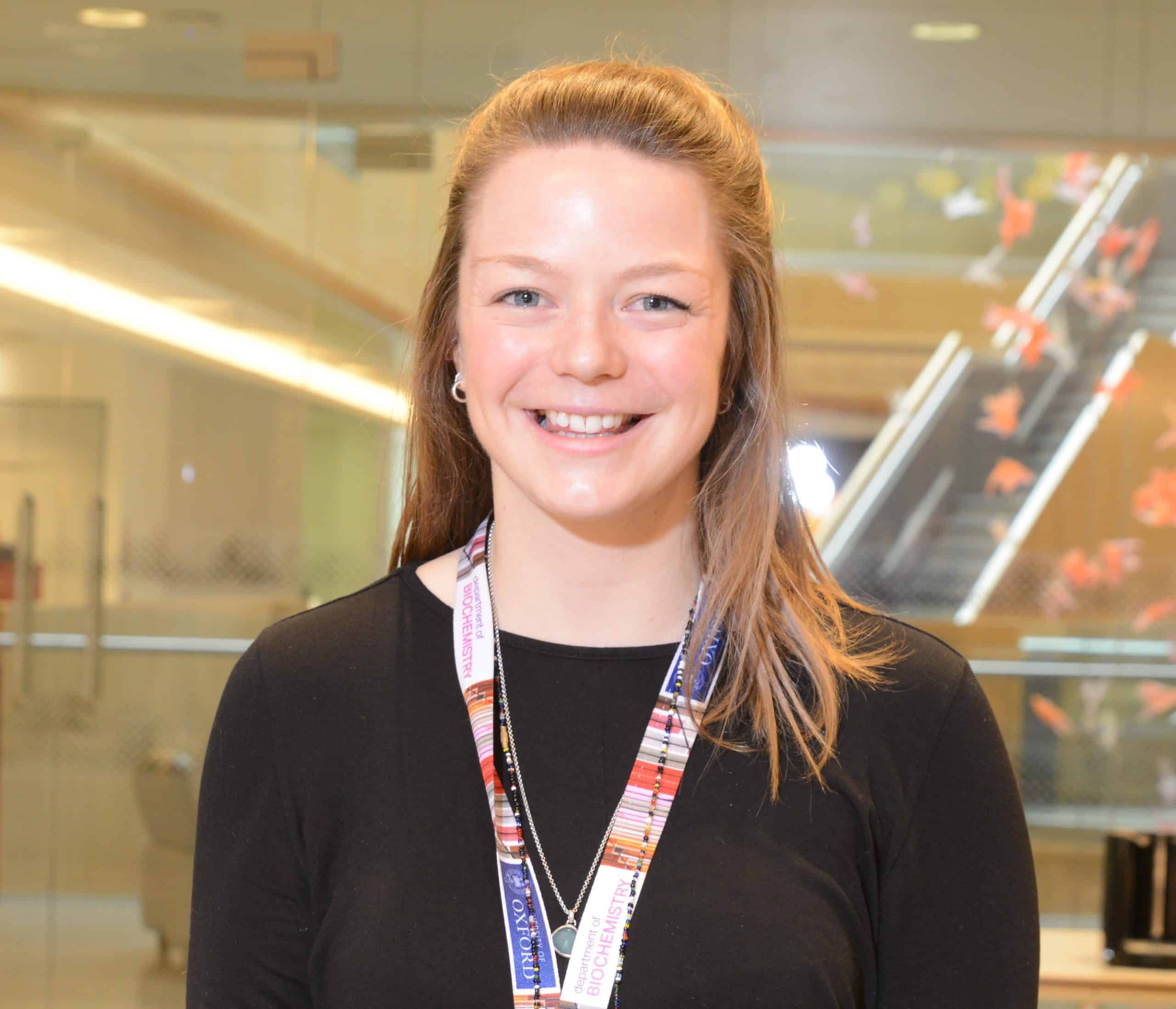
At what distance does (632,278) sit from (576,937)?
1.95ft

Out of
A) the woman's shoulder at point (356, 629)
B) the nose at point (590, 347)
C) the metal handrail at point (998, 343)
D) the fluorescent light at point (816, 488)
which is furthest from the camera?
the metal handrail at point (998, 343)

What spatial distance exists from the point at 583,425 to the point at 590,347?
0.09 meters

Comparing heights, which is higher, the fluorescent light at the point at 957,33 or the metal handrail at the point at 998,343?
the fluorescent light at the point at 957,33

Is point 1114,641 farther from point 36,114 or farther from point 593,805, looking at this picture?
point 36,114

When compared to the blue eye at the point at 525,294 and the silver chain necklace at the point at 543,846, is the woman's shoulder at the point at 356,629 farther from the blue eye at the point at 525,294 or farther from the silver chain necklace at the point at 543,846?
the blue eye at the point at 525,294

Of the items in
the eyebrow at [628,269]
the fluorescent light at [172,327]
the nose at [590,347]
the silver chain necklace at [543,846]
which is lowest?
the silver chain necklace at [543,846]

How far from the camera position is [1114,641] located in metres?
4.47

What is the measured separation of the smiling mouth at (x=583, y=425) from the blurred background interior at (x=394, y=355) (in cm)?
316

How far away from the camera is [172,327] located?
4539mm

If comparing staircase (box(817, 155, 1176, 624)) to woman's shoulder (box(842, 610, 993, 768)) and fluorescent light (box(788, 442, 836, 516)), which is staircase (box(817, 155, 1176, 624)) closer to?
fluorescent light (box(788, 442, 836, 516))

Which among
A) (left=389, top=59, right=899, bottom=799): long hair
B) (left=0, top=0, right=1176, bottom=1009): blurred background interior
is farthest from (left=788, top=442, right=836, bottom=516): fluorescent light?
(left=389, top=59, right=899, bottom=799): long hair

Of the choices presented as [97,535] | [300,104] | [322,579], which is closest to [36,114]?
[300,104]

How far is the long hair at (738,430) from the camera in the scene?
4.29 ft

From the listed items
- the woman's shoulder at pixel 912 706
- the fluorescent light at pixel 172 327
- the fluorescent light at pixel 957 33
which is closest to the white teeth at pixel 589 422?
the woman's shoulder at pixel 912 706
